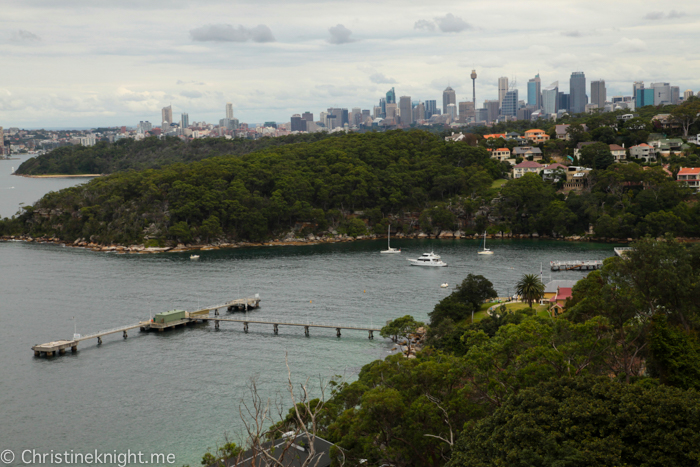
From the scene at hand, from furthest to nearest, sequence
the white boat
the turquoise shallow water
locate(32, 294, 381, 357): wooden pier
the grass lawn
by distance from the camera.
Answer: the white boat
locate(32, 294, 381, 357): wooden pier
the grass lawn
the turquoise shallow water

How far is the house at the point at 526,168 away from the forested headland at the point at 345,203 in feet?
9.84

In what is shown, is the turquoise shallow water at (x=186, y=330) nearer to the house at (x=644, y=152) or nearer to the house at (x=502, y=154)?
the house at (x=644, y=152)

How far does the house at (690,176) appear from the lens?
7262cm

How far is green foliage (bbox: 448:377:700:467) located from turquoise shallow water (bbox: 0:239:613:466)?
13.6 meters

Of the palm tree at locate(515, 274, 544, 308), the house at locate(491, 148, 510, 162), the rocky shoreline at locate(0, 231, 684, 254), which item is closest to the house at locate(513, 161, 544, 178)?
the house at locate(491, 148, 510, 162)

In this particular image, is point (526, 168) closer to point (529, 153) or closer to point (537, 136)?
point (529, 153)

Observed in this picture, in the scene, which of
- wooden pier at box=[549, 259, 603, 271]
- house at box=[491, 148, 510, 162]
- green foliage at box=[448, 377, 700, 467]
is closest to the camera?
green foliage at box=[448, 377, 700, 467]

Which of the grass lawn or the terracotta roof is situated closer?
the grass lawn

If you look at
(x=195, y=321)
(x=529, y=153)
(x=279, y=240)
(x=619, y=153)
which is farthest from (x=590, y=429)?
(x=529, y=153)

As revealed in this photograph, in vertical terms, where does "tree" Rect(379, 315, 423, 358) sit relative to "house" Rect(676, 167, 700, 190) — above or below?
below

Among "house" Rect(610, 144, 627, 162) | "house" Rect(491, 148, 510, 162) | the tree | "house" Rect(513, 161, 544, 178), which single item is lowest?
the tree

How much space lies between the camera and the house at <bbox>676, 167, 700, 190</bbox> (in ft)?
238

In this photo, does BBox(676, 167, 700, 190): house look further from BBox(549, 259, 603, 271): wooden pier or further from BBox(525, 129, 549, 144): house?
BBox(525, 129, 549, 144): house

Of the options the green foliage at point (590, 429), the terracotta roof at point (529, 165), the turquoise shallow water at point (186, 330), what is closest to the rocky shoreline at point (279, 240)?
the turquoise shallow water at point (186, 330)
